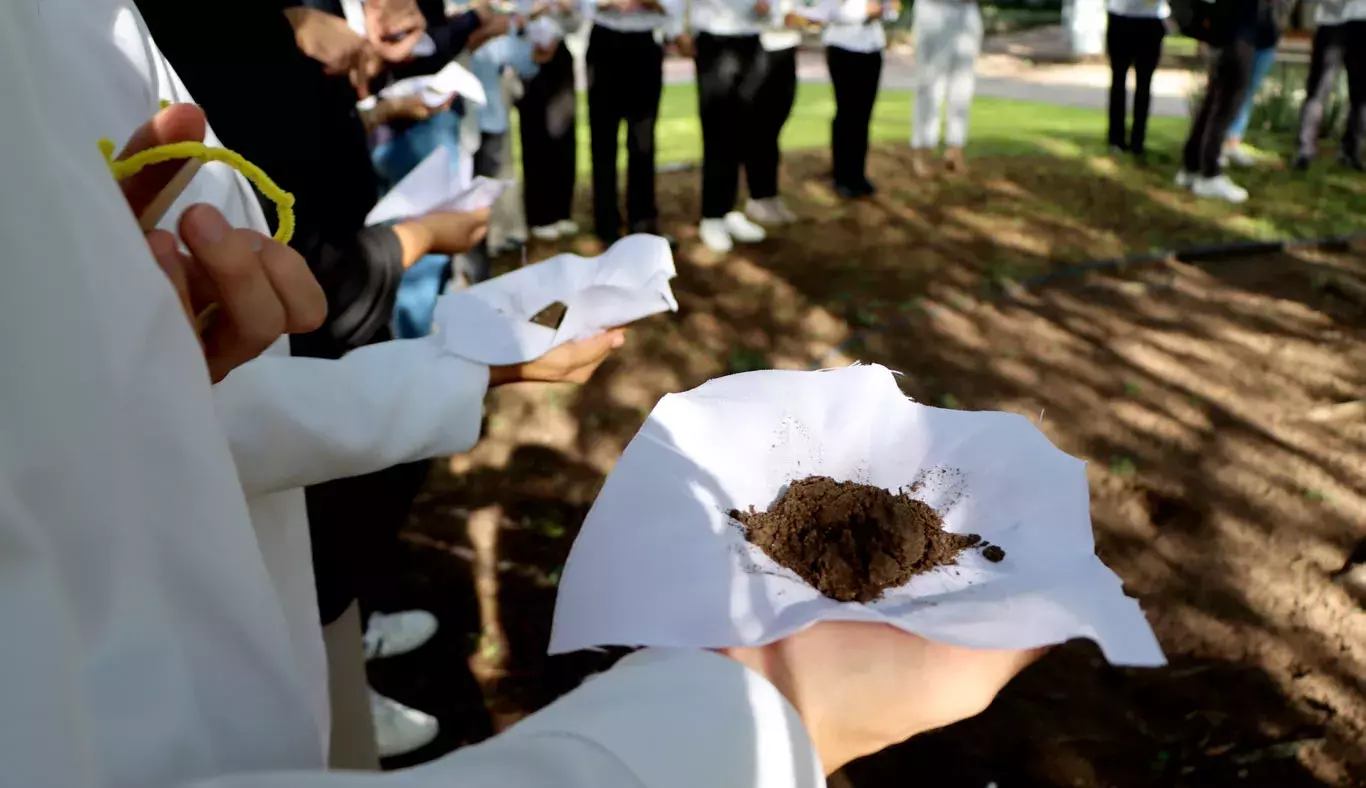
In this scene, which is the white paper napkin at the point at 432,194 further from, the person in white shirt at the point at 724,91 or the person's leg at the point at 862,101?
the person's leg at the point at 862,101

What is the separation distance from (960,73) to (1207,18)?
4.80ft

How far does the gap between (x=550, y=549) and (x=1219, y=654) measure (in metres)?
1.74

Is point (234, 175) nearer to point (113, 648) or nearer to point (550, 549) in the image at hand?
point (113, 648)

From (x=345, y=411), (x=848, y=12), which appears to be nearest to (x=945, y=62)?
(x=848, y=12)

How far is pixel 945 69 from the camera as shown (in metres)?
6.26

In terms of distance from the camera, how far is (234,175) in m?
0.99

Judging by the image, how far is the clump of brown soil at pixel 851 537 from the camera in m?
0.73

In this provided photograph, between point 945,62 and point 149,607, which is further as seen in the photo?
point 945,62

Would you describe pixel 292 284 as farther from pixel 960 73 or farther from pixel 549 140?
pixel 960 73

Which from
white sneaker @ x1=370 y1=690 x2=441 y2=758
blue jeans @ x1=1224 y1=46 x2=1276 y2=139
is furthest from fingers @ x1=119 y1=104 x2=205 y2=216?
blue jeans @ x1=1224 y1=46 x2=1276 y2=139

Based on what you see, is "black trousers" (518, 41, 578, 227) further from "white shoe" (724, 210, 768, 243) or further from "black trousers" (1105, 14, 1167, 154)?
"black trousers" (1105, 14, 1167, 154)

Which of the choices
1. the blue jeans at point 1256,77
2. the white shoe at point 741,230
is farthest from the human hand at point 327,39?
the blue jeans at point 1256,77

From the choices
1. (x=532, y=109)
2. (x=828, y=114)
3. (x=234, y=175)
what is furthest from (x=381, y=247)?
(x=828, y=114)

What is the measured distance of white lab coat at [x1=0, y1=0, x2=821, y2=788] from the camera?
423 mm
